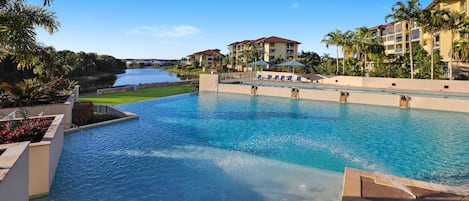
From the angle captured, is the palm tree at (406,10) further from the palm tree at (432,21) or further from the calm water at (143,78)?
the calm water at (143,78)

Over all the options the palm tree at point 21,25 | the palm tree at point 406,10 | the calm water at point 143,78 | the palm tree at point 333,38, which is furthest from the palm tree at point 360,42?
the palm tree at point 21,25

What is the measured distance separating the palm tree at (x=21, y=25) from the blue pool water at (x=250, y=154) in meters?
3.11

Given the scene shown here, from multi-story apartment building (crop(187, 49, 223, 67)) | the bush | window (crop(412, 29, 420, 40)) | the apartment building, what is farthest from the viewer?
multi-story apartment building (crop(187, 49, 223, 67))

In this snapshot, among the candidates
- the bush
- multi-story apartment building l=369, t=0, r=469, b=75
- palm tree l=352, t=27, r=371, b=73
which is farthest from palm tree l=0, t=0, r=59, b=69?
palm tree l=352, t=27, r=371, b=73

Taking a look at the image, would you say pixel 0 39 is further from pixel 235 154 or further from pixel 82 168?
pixel 235 154

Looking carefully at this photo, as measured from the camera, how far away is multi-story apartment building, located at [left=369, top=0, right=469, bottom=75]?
31.1 metres

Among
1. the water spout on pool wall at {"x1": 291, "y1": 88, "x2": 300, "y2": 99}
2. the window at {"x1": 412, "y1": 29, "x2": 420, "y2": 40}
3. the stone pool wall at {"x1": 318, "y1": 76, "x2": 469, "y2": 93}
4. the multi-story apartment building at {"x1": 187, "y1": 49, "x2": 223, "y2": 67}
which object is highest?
the multi-story apartment building at {"x1": 187, "y1": 49, "x2": 223, "y2": 67}

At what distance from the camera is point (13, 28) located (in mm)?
7598

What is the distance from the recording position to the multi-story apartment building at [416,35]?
102ft

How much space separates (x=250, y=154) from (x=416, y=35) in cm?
4980

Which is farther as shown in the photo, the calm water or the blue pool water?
the calm water

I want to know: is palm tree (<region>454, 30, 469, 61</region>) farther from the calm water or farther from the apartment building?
the calm water

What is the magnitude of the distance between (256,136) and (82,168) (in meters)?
5.81

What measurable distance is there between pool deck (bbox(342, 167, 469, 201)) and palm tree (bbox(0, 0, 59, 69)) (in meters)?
9.05
